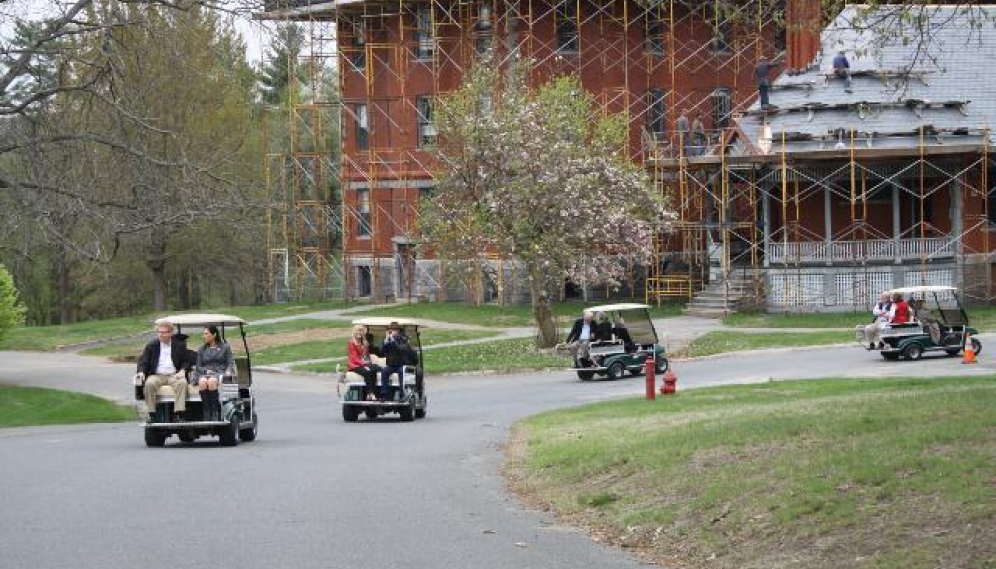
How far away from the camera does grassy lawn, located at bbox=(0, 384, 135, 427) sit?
3462 centimetres

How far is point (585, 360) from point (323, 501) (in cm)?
2272

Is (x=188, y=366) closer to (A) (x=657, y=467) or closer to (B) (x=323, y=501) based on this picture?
(B) (x=323, y=501)

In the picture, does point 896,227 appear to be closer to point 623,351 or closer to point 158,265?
point 623,351

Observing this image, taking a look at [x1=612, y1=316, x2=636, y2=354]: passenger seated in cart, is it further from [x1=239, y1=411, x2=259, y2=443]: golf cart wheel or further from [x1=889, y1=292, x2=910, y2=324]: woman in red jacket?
[x1=239, y1=411, x2=259, y2=443]: golf cart wheel

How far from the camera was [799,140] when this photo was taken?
53062mm

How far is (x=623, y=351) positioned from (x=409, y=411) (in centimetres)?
1082

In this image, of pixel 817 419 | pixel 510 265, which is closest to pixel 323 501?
pixel 817 419

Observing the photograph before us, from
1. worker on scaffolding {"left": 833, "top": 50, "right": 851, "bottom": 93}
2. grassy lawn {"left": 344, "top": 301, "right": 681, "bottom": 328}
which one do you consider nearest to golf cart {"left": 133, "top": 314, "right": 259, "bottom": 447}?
grassy lawn {"left": 344, "top": 301, "right": 681, "bottom": 328}

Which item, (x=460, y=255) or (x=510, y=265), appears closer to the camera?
(x=460, y=255)

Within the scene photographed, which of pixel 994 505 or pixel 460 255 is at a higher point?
pixel 460 255

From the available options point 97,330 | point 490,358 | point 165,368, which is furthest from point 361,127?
point 165,368

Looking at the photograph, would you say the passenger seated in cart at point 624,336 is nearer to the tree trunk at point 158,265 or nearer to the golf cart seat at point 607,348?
the golf cart seat at point 607,348

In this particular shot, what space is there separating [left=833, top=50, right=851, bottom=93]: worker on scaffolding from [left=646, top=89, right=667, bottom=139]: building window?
995 centimetres

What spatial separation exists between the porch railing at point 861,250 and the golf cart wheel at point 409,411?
89.3 ft
